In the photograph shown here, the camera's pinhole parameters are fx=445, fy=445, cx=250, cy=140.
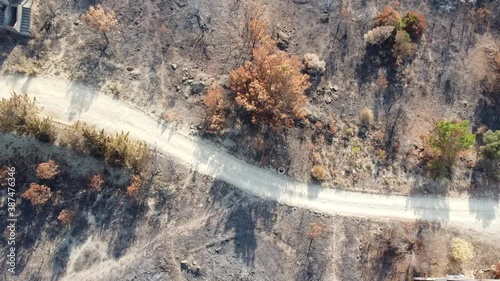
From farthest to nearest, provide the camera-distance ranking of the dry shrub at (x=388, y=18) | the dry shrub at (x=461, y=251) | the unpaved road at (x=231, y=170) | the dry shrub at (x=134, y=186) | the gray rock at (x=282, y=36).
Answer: the dry shrub at (x=388, y=18) < the gray rock at (x=282, y=36) < the dry shrub at (x=461, y=251) < the unpaved road at (x=231, y=170) < the dry shrub at (x=134, y=186)

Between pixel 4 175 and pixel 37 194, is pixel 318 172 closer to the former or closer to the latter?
pixel 37 194

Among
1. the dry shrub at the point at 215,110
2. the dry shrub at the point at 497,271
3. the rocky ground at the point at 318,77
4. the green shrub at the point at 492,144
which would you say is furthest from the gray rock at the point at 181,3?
the dry shrub at the point at 497,271

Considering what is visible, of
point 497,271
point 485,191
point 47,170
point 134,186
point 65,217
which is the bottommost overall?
point 65,217

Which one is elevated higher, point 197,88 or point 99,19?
point 99,19

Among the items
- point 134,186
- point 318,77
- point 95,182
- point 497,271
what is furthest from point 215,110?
point 497,271

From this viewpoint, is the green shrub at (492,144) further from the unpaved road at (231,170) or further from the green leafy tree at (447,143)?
the unpaved road at (231,170)

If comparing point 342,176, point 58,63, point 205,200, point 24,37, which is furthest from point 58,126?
point 342,176
